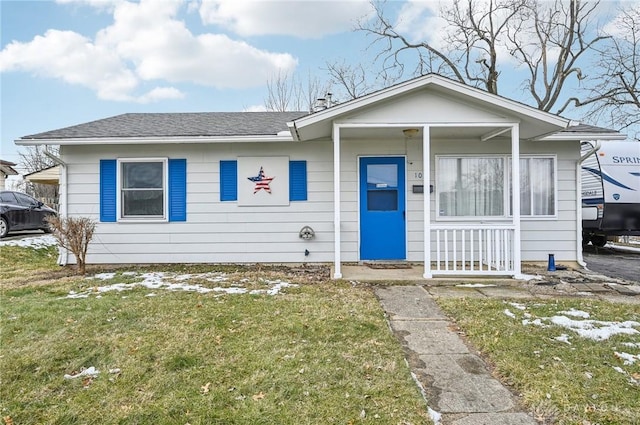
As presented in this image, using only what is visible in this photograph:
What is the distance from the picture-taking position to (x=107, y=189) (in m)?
7.35

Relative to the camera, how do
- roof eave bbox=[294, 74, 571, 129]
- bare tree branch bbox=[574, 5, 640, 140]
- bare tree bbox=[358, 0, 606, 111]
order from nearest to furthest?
roof eave bbox=[294, 74, 571, 129] → bare tree branch bbox=[574, 5, 640, 140] → bare tree bbox=[358, 0, 606, 111]

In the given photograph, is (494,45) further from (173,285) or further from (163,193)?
(173,285)

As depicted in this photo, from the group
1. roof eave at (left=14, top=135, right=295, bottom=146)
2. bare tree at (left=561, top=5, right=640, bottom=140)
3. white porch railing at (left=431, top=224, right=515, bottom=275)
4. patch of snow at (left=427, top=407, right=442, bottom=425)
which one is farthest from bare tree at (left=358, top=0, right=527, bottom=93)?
patch of snow at (left=427, top=407, right=442, bottom=425)

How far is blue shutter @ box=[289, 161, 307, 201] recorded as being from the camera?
7.36m

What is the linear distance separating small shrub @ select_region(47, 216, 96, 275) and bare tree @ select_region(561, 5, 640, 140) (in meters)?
20.0

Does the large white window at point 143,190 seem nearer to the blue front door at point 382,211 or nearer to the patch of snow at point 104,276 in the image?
the patch of snow at point 104,276

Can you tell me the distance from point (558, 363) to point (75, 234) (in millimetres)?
7005

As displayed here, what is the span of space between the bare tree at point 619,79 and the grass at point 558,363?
16.5 meters

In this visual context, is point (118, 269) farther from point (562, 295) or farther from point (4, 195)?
point (562, 295)

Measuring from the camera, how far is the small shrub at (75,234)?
6.55 meters

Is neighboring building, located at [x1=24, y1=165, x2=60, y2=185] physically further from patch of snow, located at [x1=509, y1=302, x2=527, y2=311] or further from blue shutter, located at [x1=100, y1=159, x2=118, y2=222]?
patch of snow, located at [x1=509, y1=302, x2=527, y2=311]

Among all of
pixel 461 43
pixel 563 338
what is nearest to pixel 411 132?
pixel 563 338

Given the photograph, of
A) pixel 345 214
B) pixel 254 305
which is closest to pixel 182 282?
pixel 254 305

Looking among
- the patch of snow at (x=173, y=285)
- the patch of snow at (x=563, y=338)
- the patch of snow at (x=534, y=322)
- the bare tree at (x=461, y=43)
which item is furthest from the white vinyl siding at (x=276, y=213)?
the bare tree at (x=461, y=43)
